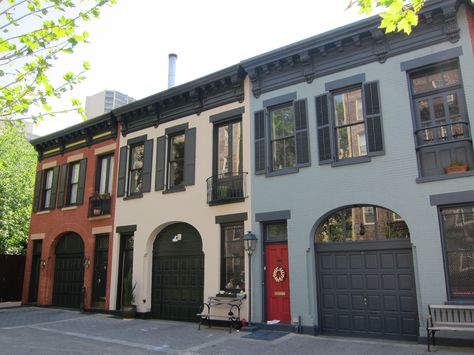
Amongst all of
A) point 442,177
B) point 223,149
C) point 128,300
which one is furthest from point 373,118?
point 128,300

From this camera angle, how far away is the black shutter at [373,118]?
1072 cm

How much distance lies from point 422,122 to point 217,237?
685 centimetres

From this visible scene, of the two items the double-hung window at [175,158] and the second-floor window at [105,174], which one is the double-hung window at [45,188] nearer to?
the second-floor window at [105,174]

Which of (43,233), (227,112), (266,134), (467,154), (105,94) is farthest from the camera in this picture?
(105,94)

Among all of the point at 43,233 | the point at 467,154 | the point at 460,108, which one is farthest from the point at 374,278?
the point at 43,233

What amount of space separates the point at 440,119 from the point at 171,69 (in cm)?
1122

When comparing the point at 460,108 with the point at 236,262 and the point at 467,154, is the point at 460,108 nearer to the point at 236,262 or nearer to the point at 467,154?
the point at 467,154

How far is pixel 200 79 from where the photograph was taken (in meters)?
14.1

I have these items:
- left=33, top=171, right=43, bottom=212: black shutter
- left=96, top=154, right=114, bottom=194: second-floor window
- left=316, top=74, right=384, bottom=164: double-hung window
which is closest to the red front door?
left=316, top=74, right=384, bottom=164: double-hung window

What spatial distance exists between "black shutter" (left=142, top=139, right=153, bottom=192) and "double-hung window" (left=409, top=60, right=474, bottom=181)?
947 cm

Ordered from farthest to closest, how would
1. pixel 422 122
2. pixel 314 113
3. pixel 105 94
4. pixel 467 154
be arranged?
1. pixel 105 94
2. pixel 314 113
3. pixel 422 122
4. pixel 467 154

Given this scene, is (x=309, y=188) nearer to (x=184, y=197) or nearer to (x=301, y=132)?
(x=301, y=132)

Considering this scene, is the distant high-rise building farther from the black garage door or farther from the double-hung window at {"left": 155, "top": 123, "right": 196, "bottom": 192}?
the black garage door

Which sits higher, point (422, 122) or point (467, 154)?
point (422, 122)
